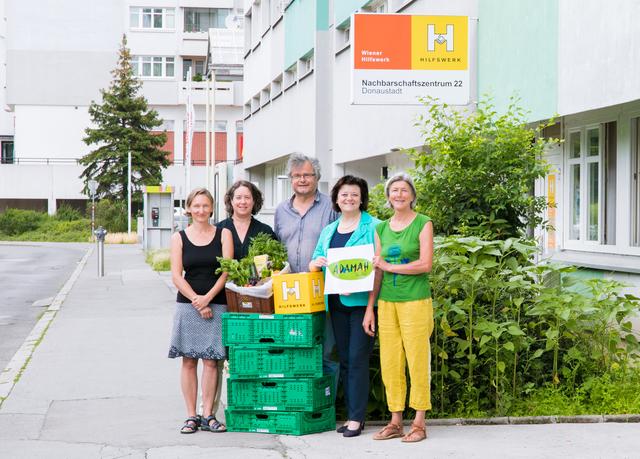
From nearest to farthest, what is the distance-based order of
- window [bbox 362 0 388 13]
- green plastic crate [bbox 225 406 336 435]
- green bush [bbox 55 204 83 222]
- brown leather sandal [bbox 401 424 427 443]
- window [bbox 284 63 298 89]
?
brown leather sandal [bbox 401 424 427 443]
green plastic crate [bbox 225 406 336 435]
window [bbox 362 0 388 13]
window [bbox 284 63 298 89]
green bush [bbox 55 204 83 222]

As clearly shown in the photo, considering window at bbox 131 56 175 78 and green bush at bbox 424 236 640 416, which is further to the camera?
window at bbox 131 56 175 78

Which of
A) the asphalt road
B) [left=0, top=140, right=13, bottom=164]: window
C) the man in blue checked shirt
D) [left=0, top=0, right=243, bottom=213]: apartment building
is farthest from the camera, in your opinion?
[left=0, top=140, right=13, bottom=164]: window

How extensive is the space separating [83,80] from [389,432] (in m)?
71.0

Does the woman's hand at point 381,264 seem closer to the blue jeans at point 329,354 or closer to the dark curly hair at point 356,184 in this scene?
the dark curly hair at point 356,184

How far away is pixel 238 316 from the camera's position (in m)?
7.86

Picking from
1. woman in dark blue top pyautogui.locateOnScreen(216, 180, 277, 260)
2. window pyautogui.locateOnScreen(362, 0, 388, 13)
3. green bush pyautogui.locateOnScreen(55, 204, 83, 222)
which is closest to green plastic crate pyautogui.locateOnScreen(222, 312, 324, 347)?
woman in dark blue top pyautogui.locateOnScreen(216, 180, 277, 260)

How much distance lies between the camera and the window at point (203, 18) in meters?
77.6

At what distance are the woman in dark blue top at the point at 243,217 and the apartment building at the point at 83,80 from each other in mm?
64277

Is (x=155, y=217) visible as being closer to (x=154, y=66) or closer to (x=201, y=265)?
(x=201, y=265)

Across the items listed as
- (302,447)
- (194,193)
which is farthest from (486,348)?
(194,193)

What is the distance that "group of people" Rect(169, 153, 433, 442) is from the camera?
751 centimetres

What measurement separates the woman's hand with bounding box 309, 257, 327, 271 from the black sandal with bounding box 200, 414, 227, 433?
4.41 feet

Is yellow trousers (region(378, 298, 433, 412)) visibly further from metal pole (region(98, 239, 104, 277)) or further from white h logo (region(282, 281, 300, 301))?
metal pole (region(98, 239, 104, 277))

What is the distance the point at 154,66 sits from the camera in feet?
253
